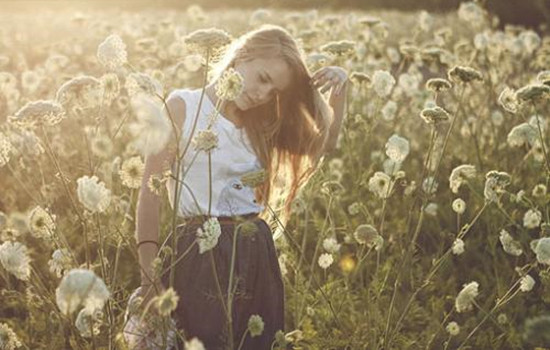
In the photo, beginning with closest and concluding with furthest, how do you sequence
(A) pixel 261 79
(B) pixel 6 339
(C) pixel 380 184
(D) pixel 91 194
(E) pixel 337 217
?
(D) pixel 91 194
(B) pixel 6 339
(A) pixel 261 79
(C) pixel 380 184
(E) pixel 337 217

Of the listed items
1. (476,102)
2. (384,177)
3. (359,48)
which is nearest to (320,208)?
(359,48)

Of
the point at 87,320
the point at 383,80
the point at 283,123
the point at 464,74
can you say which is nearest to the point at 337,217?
the point at 383,80

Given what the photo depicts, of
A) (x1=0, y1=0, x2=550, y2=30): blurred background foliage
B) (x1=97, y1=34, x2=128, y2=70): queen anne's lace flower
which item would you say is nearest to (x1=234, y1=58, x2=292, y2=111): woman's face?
(x1=97, y1=34, x2=128, y2=70): queen anne's lace flower

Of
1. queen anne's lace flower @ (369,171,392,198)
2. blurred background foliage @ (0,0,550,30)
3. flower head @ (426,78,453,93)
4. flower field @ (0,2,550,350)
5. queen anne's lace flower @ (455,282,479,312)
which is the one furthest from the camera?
blurred background foliage @ (0,0,550,30)

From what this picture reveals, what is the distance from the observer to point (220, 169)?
348 cm

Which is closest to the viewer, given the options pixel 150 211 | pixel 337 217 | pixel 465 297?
pixel 465 297

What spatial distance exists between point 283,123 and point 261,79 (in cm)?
36

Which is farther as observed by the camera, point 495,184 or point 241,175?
point 241,175

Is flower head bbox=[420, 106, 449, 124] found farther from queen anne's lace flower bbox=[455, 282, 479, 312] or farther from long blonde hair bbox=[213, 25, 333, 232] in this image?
long blonde hair bbox=[213, 25, 333, 232]

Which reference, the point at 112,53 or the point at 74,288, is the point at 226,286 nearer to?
the point at 112,53

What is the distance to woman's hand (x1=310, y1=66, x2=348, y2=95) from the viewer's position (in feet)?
11.9

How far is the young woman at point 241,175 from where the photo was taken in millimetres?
3246

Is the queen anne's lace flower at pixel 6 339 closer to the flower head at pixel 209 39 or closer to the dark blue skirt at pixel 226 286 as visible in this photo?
the dark blue skirt at pixel 226 286

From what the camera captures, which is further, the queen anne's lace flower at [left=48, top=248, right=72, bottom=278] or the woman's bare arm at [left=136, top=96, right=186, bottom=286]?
the woman's bare arm at [left=136, top=96, right=186, bottom=286]
